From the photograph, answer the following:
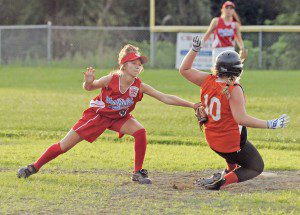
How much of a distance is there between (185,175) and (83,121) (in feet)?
4.25

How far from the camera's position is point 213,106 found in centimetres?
837

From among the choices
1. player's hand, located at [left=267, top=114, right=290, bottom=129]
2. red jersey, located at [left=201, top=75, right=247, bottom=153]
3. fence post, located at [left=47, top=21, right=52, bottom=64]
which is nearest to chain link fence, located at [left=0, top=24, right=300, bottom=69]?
fence post, located at [left=47, top=21, right=52, bottom=64]

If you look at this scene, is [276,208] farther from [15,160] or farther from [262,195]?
[15,160]

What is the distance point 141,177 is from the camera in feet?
29.2

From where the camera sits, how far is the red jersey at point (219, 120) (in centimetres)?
835

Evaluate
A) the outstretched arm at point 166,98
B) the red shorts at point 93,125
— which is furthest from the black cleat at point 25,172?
the outstretched arm at point 166,98

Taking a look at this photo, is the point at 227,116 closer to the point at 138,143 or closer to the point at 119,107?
the point at 138,143

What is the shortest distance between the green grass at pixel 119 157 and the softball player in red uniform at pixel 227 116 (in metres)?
0.32

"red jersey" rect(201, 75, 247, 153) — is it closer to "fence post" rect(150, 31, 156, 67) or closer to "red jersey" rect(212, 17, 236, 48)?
"red jersey" rect(212, 17, 236, 48)

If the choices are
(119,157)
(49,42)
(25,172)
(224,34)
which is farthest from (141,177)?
(49,42)

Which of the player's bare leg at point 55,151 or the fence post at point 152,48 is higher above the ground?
the player's bare leg at point 55,151

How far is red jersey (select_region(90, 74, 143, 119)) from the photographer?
906cm

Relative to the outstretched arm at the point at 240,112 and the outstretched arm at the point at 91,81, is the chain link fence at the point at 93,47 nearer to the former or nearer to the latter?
the outstretched arm at the point at 91,81

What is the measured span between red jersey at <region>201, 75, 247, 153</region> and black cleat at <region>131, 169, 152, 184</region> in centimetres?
81
